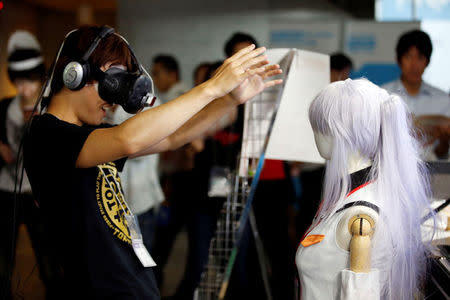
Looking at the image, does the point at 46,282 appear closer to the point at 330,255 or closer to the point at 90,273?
the point at 90,273

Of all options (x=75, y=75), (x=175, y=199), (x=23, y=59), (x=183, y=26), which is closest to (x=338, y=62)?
(x=175, y=199)

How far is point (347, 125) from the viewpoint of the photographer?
143cm

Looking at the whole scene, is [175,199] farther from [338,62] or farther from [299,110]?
[299,110]

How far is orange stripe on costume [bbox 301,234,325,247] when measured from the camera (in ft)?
4.64

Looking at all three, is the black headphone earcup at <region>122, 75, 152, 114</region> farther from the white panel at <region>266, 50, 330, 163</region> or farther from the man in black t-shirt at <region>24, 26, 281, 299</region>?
the white panel at <region>266, 50, 330, 163</region>

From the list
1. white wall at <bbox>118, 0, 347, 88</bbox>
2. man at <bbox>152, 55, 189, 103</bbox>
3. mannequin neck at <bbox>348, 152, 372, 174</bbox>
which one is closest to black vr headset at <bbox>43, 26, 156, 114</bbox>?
mannequin neck at <bbox>348, 152, 372, 174</bbox>

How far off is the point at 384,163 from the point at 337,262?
11.0 inches

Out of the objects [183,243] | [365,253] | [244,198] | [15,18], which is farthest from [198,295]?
[15,18]

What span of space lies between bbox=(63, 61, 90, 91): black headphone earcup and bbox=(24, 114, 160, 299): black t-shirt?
10cm

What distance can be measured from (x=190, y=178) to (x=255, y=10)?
3684mm

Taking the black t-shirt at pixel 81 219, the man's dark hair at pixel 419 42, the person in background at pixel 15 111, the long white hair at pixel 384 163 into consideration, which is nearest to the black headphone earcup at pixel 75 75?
the black t-shirt at pixel 81 219

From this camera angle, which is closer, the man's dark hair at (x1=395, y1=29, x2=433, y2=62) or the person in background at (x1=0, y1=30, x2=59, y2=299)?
the man's dark hair at (x1=395, y1=29, x2=433, y2=62)

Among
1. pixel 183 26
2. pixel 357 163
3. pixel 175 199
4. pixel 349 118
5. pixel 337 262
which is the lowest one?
pixel 175 199

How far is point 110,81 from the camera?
1.46 meters
